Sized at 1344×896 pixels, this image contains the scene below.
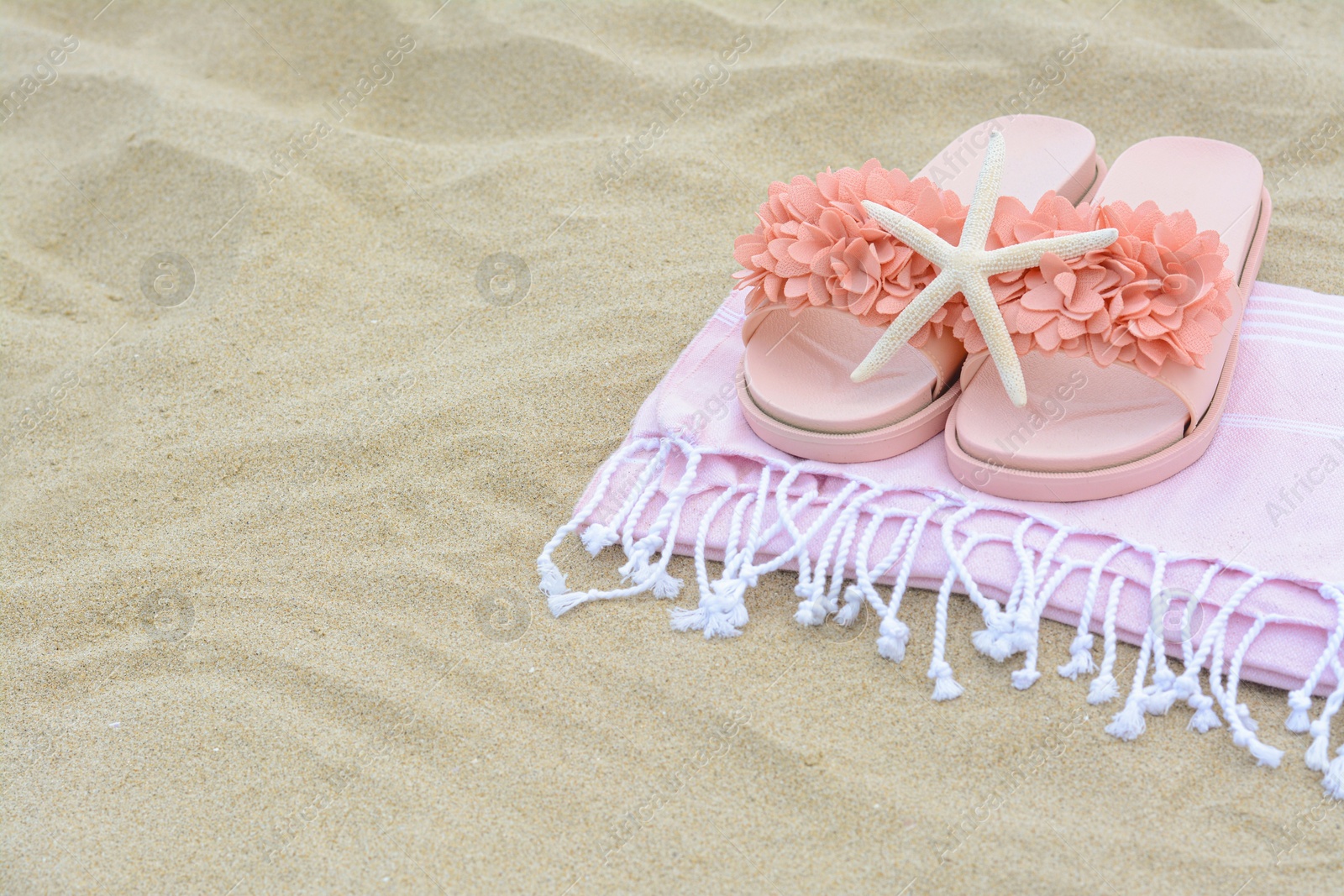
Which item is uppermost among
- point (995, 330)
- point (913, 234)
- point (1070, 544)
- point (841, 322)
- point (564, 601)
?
point (913, 234)

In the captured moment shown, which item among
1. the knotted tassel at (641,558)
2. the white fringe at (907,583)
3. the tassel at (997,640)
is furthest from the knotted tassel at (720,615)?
the tassel at (997,640)

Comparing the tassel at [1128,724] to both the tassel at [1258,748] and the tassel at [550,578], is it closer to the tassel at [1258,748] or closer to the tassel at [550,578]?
the tassel at [1258,748]

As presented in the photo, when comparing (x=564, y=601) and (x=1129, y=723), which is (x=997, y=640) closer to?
(x=1129, y=723)

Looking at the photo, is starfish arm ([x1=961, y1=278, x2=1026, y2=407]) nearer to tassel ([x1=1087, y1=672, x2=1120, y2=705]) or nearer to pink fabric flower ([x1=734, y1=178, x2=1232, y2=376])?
pink fabric flower ([x1=734, y1=178, x2=1232, y2=376])

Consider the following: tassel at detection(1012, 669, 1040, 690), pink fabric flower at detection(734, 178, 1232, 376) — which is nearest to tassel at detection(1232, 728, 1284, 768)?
tassel at detection(1012, 669, 1040, 690)

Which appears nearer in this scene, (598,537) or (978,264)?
(978,264)

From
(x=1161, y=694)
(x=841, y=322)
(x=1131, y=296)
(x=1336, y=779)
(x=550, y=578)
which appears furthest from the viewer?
(x=841, y=322)

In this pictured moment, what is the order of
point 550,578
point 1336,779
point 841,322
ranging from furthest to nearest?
point 841,322 < point 550,578 < point 1336,779

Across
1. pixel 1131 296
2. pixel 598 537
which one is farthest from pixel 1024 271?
pixel 598 537

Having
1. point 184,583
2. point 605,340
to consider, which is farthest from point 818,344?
point 184,583

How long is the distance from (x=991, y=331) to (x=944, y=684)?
56 centimetres

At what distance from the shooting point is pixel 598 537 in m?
1.88

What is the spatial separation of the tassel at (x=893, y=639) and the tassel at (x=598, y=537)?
480 mm

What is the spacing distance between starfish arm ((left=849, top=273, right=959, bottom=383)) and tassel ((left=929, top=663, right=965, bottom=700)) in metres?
0.49
